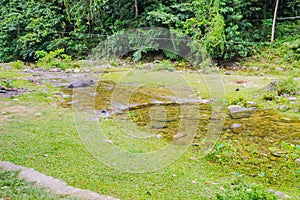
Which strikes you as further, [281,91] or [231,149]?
[281,91]

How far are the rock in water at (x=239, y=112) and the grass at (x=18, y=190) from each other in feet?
13.2

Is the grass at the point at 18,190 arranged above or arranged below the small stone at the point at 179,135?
above

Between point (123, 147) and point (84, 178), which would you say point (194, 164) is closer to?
point (123, 147)

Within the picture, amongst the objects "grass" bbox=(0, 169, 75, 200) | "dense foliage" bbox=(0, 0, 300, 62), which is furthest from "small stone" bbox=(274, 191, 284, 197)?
"dense foliage" bbox=(0, 0, 300, 62)

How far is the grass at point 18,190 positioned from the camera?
2.55 meters

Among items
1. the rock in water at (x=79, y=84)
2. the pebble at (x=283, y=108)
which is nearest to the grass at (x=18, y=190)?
the pebble at (x=283, y=108)

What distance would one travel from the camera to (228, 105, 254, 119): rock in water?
5746 millimetres

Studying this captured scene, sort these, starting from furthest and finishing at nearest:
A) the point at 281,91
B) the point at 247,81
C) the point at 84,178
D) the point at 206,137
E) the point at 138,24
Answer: the point at 138,24, the point at 247,81, the point at 281,91, the point at 206,137, the point at 84,178

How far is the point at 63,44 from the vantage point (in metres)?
17.9

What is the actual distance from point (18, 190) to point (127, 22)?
1469 centimetres

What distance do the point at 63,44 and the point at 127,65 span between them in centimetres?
600

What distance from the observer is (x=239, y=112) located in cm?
588

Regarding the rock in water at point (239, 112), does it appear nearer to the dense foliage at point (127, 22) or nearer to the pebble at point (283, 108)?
the pebble at point (283, 108)

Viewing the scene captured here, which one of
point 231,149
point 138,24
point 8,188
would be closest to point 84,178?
point 8,188
